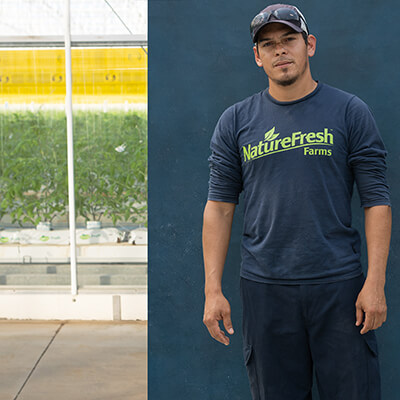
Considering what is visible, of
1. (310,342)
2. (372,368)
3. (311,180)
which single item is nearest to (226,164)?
(311,180)

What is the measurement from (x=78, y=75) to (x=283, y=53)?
4.09 m

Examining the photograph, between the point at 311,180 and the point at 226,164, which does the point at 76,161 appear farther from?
the point at 311,180

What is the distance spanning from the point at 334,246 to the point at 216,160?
0.56 metres

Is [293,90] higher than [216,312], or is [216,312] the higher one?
[293,90]

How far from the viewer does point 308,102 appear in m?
2.14

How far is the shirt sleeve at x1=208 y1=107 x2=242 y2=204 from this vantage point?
2.23 metres

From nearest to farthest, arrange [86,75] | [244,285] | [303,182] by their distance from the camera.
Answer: [303,182] → [244,285] → [86,75]

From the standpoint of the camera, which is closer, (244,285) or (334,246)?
(334,246)

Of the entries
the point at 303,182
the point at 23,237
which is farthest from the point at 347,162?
the point at 23,237

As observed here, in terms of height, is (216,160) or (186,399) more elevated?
(216,160)

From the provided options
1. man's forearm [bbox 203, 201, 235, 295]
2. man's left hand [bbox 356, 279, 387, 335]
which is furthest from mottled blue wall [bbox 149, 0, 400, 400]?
man's left hand [bbox 356, 279, 387, 335]

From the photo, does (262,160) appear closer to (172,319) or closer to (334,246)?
(334,246)

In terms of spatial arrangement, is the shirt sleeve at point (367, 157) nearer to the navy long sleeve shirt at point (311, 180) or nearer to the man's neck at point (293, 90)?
the navy long sleeve shirt at point (311, 180)

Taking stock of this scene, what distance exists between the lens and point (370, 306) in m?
2.05
